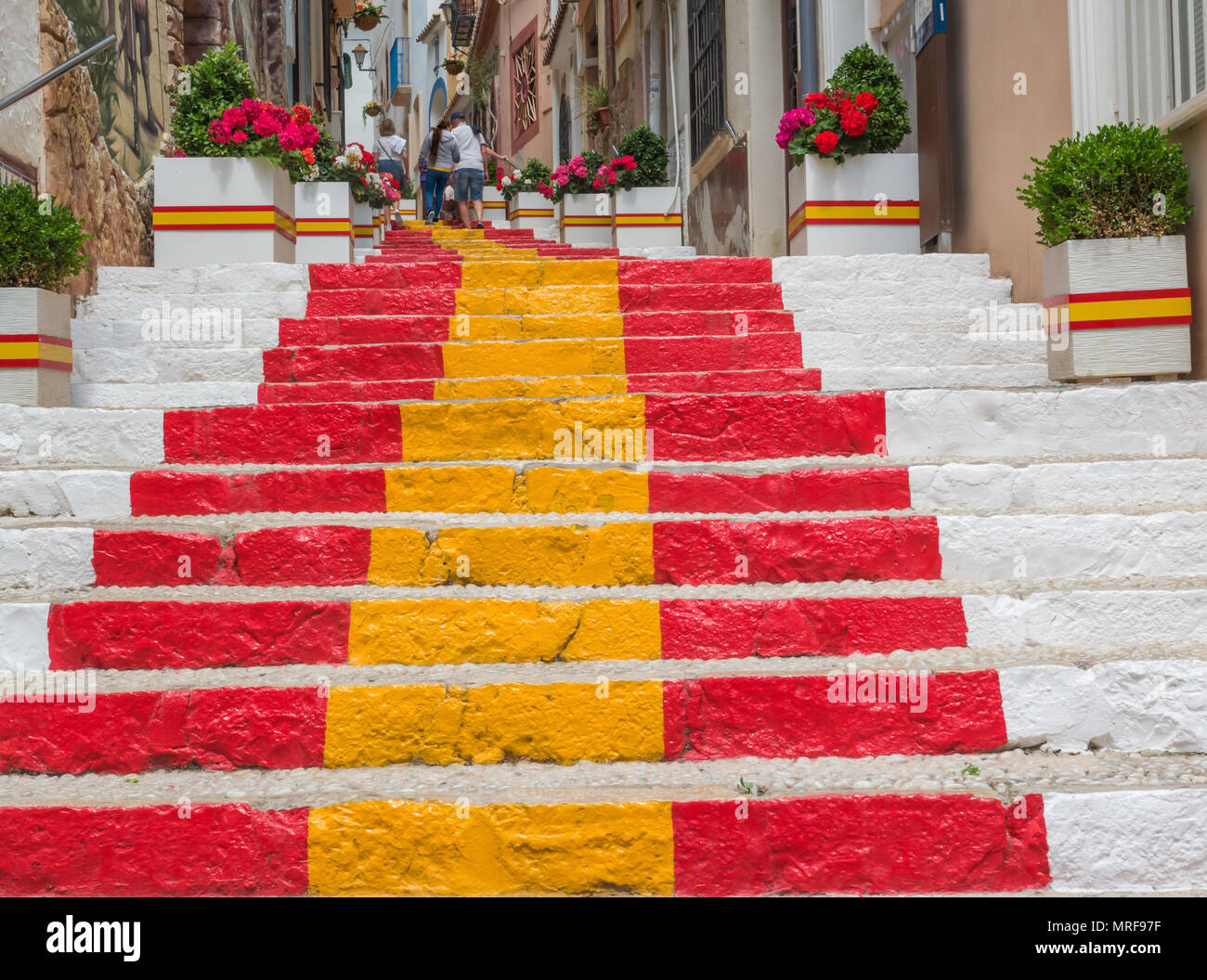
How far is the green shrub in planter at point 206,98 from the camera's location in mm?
5914

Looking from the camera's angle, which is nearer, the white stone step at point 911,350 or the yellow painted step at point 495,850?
the yellow painted step at point 495,850

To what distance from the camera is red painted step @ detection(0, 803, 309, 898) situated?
2211mm

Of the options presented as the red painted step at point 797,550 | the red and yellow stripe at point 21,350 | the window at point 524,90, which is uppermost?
the window at point 524,90

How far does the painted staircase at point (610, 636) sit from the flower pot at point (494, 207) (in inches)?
525

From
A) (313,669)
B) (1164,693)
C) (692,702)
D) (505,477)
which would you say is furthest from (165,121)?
(1164,693)

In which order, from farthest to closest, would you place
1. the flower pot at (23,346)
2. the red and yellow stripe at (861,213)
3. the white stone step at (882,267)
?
the red and yellow stripe at (861,213) < the white stone step at (882,267) < the flower pot at (23,346)

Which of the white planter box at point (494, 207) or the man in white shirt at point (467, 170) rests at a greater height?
the white planter box at point (494, 207)

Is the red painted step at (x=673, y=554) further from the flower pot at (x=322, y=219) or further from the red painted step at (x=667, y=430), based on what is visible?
the flower pot at (x=322, y=219)

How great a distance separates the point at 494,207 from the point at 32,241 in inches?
557

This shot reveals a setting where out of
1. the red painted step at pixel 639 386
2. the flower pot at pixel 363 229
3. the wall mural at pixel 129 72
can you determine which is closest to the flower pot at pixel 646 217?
the flower pot at pixel 363 229

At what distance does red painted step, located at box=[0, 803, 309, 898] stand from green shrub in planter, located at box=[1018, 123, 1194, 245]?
10.3 ft

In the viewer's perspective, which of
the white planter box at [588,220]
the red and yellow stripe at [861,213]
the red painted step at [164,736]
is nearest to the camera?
the red painted step at [164,736]

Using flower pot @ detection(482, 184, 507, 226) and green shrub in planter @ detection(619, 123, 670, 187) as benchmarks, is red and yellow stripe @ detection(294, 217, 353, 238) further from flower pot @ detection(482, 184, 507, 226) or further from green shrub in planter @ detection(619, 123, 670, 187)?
flower pot @ detection(482, 184, 507, 226)

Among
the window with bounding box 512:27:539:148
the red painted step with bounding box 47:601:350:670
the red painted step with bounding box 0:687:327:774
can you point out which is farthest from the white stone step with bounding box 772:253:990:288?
the window with bounding box 512:27:539:148
